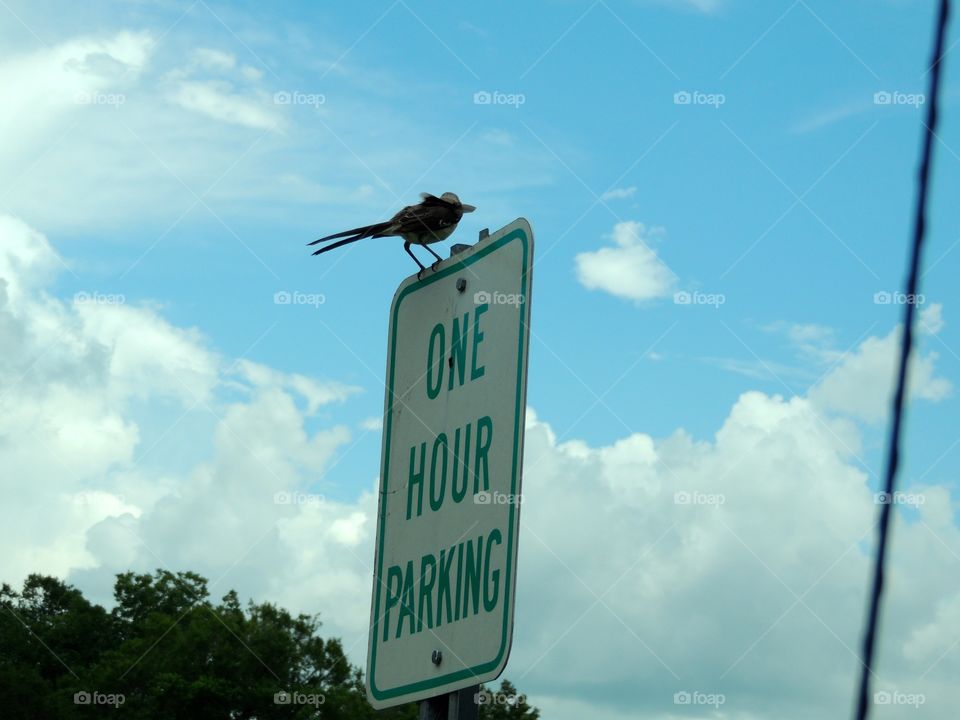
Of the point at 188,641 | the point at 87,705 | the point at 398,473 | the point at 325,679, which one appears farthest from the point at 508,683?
the point at 398,473

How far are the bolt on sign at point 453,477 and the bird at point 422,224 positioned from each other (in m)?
0.82

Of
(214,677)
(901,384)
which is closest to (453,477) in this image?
(901,384)

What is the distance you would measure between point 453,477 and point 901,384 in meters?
1.44

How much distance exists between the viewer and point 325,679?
126 feet

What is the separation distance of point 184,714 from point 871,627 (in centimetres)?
3678

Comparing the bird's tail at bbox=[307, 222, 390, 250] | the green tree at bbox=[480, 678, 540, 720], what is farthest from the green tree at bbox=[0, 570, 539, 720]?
the bird's tail at bbox=[307, 222, 390, 250]

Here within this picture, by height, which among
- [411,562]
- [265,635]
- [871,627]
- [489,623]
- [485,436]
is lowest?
[871,627]

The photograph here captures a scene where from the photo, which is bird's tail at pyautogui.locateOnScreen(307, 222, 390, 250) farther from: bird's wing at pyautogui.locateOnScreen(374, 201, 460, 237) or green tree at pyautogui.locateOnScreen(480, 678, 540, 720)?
green tree at pyautogui.locateOnScreen(480, 678, 540, 720)

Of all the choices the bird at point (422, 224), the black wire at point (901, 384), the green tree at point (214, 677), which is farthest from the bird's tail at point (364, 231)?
the green tree at point (214, 677)

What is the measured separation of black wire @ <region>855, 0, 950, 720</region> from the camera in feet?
5.95

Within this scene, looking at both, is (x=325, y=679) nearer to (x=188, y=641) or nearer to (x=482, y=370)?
(x=188, y=641)

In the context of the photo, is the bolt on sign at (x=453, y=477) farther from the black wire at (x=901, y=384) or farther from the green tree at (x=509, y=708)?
the green tree at (x=509, y=708)

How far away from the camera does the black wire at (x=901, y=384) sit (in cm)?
181

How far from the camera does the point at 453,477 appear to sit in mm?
3105
